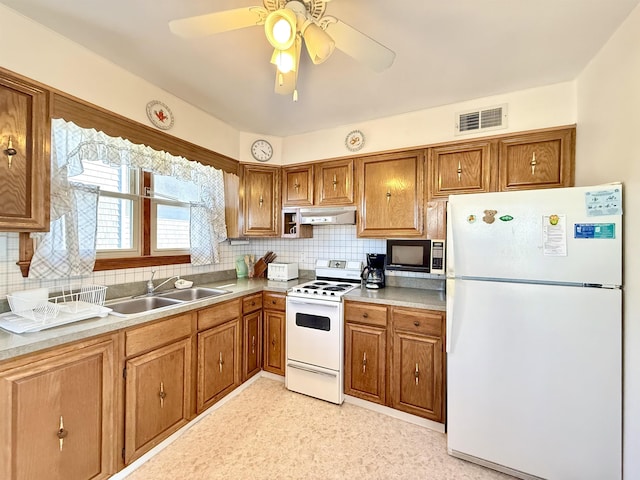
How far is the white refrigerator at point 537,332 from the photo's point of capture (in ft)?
4.75

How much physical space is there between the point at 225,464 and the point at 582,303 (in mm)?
2233

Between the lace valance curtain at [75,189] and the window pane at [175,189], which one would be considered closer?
the lace valance curtain at [75,189]

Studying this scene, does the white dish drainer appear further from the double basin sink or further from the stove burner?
the stove burner

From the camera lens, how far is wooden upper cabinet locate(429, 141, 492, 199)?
2191 mm

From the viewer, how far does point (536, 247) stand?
1.57m

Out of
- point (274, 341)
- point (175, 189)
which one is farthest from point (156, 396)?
point (175, 189)

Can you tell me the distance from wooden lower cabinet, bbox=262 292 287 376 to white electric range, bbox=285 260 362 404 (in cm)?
10

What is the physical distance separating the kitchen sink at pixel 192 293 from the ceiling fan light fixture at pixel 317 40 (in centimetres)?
187

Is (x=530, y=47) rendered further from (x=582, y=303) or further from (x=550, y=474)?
(x=550, y=474)

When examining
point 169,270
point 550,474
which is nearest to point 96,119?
point 169,270

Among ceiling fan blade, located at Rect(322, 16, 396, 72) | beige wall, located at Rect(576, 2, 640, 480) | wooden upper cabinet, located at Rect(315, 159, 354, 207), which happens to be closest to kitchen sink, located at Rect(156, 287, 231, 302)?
wooden upper cabinet, located at Rect(315, 159, 354, 207)

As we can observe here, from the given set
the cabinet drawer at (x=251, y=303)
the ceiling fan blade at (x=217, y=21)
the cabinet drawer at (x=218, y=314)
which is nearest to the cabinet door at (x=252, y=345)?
the cabinet drawer at (x=251, y=303)

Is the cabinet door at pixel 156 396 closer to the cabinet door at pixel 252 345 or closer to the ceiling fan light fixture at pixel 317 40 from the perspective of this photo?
the cabinet door at pixel 252 345

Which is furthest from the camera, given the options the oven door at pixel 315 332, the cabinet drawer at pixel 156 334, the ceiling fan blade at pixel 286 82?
the oven door at pixel 315 332
